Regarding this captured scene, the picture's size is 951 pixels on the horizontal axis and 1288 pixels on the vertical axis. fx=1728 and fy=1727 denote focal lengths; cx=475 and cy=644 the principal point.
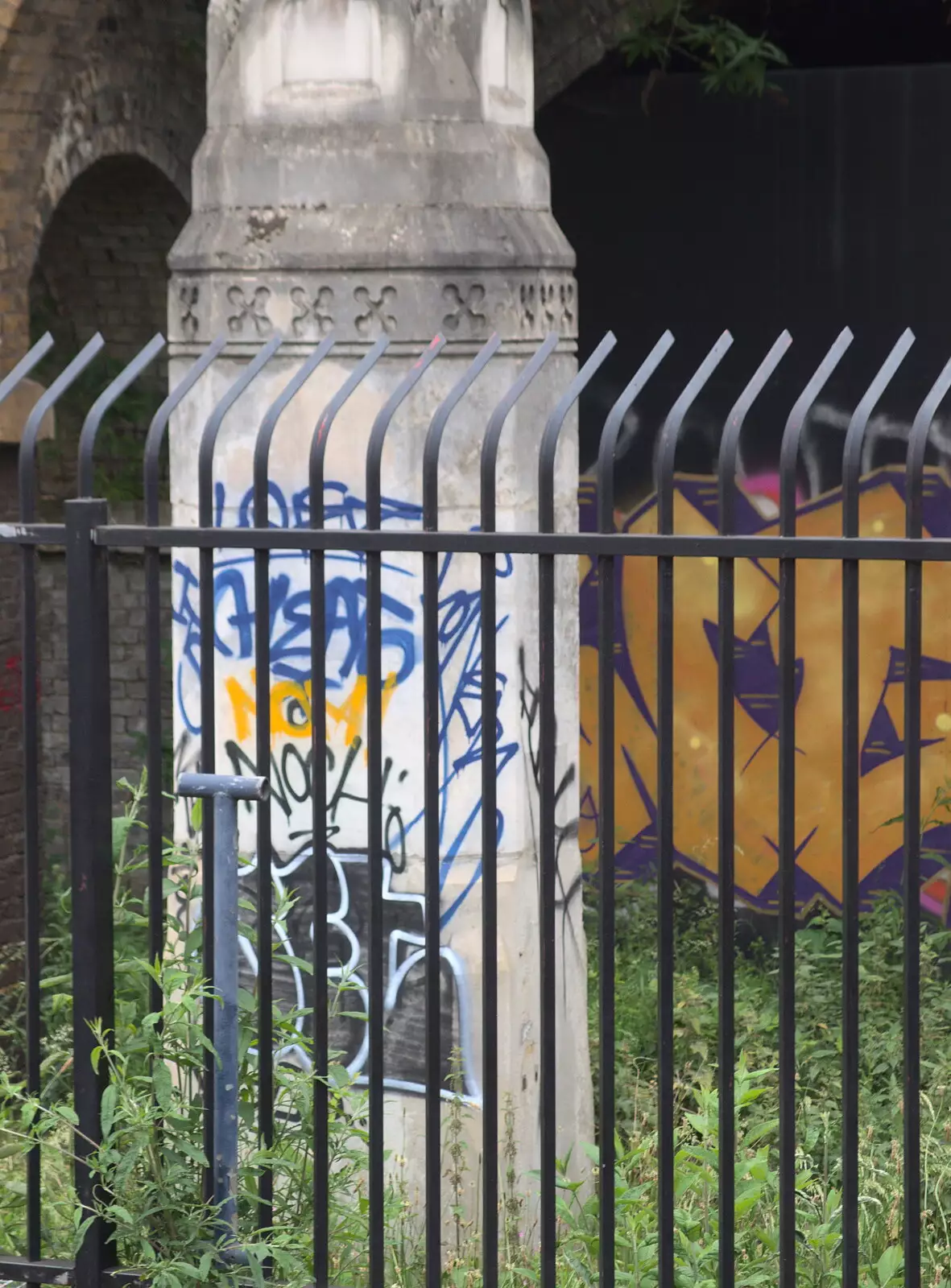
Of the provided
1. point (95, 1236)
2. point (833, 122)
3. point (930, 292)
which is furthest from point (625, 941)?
point (95, 1236)

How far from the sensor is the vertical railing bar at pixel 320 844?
325cm

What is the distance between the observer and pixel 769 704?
7871 millimetres

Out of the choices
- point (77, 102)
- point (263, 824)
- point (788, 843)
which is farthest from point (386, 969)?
point (77, 102)

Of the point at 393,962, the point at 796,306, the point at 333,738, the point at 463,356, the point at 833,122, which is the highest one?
the point at 833,122

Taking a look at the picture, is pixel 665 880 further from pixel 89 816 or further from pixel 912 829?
pixel 89 816

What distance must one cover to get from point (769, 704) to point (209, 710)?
4849mm

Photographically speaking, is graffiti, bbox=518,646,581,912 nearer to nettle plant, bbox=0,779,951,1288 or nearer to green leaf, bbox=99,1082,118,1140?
nettle plant, bbox=0,779,951,1288

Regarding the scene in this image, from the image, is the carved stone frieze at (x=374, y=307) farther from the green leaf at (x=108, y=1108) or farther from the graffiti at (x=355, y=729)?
the green leaf at (x=108, y=1108)

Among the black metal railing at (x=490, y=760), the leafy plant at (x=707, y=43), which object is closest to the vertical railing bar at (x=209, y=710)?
the black metal railing at (x=490, y=760)

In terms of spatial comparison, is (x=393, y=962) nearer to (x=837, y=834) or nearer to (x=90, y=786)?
(x=90, y=786)

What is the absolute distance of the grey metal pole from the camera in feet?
10.9

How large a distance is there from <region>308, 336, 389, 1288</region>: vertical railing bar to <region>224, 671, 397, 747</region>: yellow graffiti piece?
1.71 meters

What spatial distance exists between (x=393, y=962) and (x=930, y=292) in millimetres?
4075

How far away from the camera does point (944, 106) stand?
741 cm
